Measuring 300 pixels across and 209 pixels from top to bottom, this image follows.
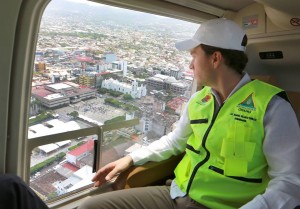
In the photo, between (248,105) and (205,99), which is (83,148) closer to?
(205,99)

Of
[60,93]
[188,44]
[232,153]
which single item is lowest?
[232,153]

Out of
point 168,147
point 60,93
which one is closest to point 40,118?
point 60,93

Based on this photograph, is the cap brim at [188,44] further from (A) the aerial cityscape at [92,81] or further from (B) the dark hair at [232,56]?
(A) the aerial cityscape at [92,81]

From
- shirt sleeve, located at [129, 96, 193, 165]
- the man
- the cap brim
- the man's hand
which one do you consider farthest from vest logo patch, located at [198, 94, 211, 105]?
A: the man's hand

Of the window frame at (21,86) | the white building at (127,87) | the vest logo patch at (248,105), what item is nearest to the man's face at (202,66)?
the vest logo patch at (248,105)

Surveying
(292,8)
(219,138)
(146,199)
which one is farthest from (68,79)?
(292,8)

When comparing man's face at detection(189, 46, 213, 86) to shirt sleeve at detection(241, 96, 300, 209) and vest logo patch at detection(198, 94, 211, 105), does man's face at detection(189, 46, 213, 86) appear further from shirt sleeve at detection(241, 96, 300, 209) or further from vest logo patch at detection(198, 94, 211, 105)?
shirt sleeve at detection(241, 96, 300, 209)
